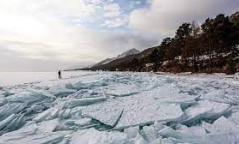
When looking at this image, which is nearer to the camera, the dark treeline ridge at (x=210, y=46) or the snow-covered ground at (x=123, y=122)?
the snow-covered ground at (x=123, y=122)

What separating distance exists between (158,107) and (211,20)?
34.8m

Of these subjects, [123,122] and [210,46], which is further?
[210,46]

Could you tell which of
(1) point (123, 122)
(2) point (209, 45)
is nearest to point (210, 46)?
(2) point (209, 45)

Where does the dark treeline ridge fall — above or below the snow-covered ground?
above

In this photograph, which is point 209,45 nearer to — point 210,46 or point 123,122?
point 210,46

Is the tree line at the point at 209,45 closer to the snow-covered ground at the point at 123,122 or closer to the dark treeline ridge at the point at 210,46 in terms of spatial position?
the dark treeline ridge at the point at 210,46

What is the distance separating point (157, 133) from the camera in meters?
4.26

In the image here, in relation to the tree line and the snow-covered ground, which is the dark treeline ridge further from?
the snow-covered ground

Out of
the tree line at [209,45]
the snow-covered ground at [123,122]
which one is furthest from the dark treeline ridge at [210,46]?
the snow-covered ground at [123,122]

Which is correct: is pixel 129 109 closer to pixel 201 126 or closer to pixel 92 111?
pixel 92 111

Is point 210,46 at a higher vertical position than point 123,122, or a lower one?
higher

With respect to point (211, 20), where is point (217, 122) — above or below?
below

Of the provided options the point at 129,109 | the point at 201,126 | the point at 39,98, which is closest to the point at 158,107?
the point at 129,109

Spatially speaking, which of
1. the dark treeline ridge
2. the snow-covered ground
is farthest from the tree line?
the snow-covered ground
